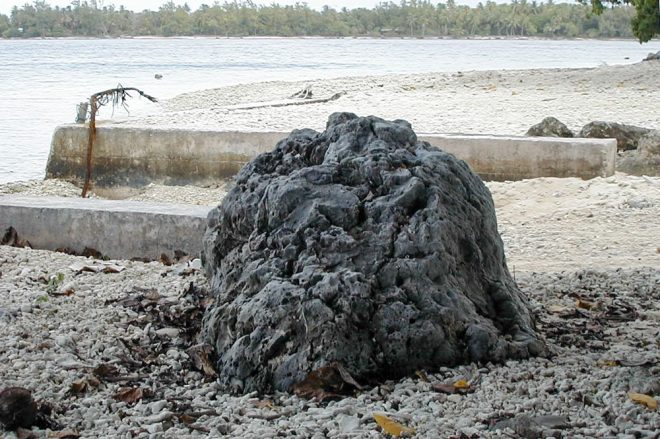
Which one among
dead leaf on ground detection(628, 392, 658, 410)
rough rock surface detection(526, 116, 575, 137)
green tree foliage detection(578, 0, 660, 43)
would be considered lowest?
dead leaf on ground detection(628, 392, 658, 410)

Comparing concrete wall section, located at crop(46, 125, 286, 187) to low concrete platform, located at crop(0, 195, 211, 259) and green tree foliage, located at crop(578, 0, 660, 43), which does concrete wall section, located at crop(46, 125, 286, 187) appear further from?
green tree foliage, located at crop(578, 0, 660, 43)

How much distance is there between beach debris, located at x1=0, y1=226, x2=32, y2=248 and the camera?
6449mm

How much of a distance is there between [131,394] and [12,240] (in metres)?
3.33

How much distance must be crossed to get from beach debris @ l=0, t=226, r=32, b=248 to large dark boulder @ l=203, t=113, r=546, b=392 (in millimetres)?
2637

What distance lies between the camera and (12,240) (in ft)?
21.2

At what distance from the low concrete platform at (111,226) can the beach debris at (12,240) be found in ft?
0.15

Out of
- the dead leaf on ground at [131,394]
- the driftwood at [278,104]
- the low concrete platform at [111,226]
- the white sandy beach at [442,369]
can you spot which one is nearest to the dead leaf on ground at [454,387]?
the white sandy beach at [442,369]

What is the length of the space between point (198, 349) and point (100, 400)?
0.57 meters

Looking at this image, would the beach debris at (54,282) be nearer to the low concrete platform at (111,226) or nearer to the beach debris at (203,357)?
the low concrete platform at (111,226)

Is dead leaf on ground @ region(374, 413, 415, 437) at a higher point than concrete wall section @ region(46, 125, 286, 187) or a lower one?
higher

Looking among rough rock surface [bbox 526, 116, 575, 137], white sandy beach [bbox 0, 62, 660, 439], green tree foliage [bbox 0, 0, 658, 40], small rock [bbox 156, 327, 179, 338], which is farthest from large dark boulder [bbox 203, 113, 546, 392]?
green tree foliage [bbox 0, 0, 658, 40]

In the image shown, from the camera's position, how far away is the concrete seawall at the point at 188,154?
10086 millimetres

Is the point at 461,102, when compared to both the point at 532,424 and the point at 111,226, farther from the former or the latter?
the point at 532,424

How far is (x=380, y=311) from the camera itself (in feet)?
11.8
